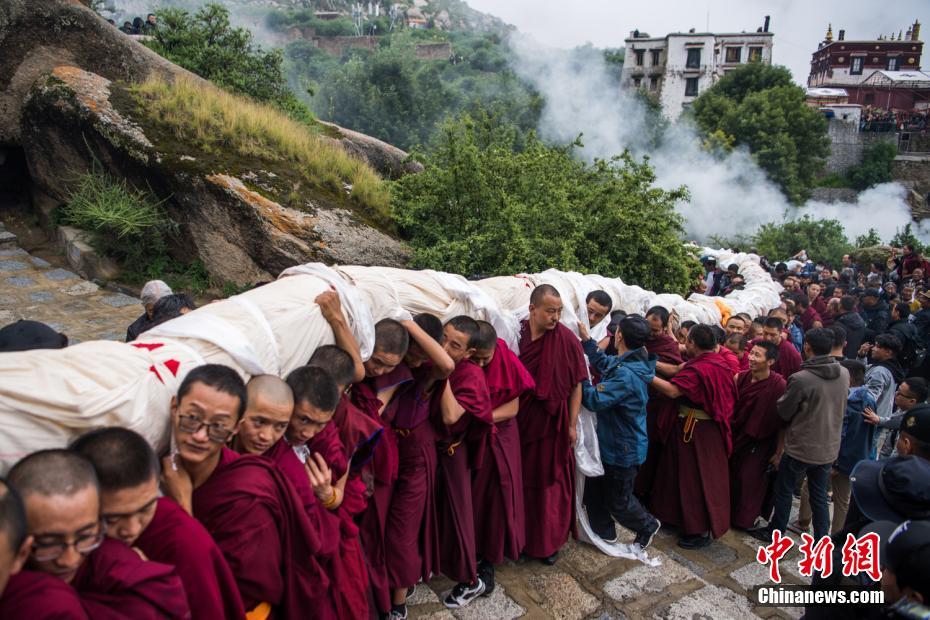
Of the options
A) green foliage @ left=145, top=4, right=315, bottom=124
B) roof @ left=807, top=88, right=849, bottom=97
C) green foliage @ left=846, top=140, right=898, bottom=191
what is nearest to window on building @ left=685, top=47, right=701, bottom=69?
roof @ left=807, top=88, right=849, bottom=97

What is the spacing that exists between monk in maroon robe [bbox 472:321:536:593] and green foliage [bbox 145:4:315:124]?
27.2 ft

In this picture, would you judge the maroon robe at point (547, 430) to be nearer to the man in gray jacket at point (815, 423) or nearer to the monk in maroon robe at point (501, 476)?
the monk in maroon robe at point (501, 476)

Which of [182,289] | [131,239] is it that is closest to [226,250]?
[182,289]

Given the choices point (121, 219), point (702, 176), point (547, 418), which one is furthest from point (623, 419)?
point (702, 176)

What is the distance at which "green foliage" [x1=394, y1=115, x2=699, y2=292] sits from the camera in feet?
22.3

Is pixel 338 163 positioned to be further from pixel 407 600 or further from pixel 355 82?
pixel 355 82

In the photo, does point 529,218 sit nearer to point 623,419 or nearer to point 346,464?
point 623,419

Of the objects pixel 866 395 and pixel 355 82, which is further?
pixel 355 82

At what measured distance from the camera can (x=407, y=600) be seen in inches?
140

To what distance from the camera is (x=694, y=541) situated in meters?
4.50

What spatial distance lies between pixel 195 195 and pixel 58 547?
18.5 ft

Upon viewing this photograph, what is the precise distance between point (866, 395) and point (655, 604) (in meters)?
2.66

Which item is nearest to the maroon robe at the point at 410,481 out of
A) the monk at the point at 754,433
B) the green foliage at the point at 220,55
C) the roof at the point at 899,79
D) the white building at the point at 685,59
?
the monk at the point at 754,433

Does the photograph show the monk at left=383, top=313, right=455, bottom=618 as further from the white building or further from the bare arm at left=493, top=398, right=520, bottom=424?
the white building
